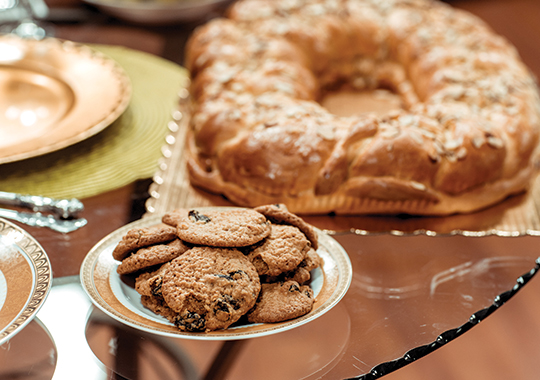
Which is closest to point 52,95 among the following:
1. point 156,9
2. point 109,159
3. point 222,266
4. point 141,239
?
point 109,159

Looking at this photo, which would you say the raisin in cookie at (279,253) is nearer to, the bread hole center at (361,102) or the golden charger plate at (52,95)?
the golden charger plate at (52,95)

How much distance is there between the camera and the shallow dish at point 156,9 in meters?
1.87

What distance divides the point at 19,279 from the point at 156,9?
1.38 meters

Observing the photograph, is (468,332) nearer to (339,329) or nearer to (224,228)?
(339,329)

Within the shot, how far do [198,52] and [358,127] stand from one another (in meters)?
0.64

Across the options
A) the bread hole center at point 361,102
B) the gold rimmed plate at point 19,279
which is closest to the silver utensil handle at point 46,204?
the gold rimmed plate at point 19,279

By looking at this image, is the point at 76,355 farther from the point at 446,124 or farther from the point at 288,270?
the point at 446,124

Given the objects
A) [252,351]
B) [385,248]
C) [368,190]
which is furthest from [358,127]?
[252,351]

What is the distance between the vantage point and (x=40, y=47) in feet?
4.89

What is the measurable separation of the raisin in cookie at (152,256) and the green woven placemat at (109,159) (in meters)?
0.43

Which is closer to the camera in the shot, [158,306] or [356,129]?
[158,306]

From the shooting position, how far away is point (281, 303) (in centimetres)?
70

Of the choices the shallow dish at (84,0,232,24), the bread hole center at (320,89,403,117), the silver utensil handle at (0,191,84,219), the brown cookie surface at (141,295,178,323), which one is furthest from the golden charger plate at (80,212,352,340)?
the shallow dish at (84,0,232,24)

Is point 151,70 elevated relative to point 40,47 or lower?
lower
